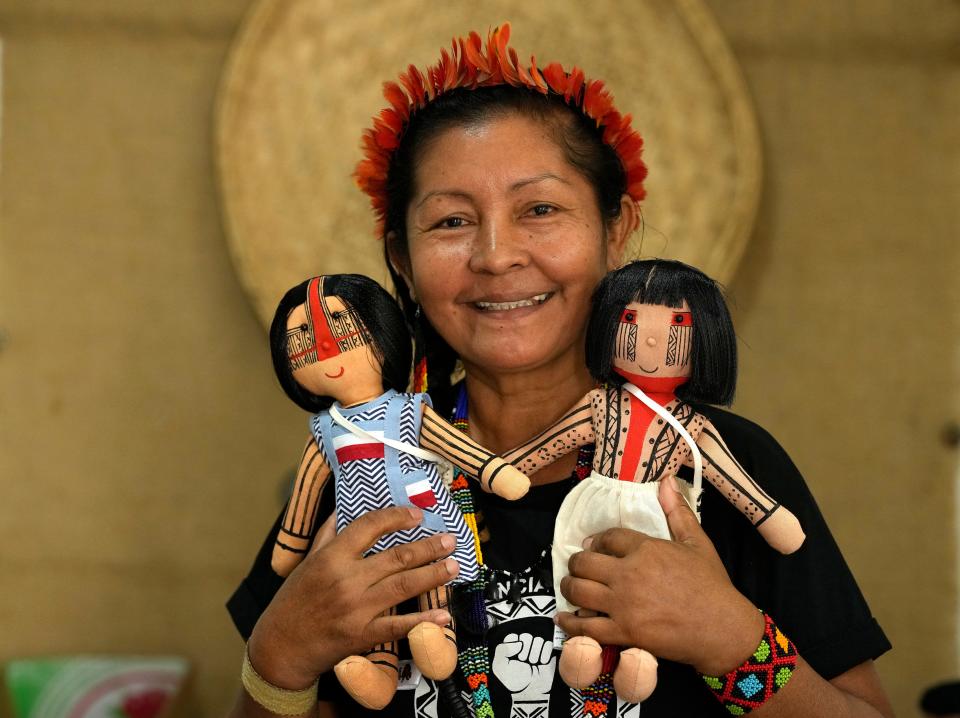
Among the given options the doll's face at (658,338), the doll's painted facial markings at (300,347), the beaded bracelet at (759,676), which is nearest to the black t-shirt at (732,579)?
the beaded bracelet at (759,676)

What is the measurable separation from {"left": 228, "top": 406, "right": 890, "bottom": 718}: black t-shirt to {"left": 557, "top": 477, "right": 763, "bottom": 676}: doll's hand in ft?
0.35

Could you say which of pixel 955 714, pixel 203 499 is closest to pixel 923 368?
pixel 955 714

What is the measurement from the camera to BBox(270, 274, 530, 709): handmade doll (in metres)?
1.15

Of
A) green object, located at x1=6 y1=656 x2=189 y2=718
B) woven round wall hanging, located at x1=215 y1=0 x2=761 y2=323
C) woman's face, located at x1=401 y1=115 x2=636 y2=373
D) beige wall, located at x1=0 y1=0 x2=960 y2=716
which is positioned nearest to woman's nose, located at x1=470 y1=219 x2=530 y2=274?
woman's face, located at x1=401 y1=115 x2=636 y2=373

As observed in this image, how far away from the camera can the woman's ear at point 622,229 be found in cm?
136

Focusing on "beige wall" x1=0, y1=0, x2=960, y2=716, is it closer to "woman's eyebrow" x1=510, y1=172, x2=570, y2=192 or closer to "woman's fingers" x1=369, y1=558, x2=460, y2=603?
"woman's eyebrow" x1=510, y1=172, x2=570, y2=192

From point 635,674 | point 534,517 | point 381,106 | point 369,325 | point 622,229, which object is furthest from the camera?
point 381,106

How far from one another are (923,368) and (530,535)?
1410 millimetres

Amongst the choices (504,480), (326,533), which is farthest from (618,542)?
(326,533)

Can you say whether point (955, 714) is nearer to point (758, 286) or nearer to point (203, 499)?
point (758, 286)

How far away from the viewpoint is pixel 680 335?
110 centimetres

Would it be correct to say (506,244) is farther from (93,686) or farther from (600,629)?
(93,686)

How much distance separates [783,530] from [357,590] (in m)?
0.47

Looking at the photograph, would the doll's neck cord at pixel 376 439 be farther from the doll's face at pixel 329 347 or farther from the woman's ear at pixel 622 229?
the woman's ear at pixel 622 229
